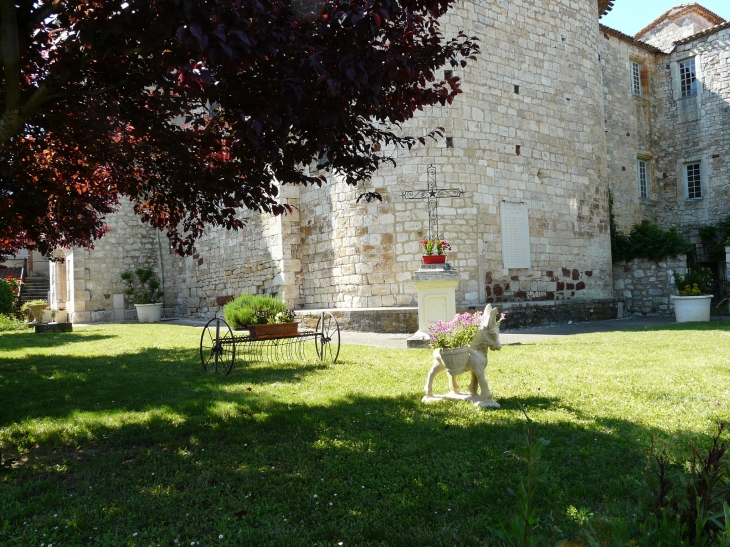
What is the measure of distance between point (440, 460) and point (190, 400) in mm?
2816

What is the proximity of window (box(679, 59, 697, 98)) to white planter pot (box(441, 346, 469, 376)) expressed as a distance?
66.1ft

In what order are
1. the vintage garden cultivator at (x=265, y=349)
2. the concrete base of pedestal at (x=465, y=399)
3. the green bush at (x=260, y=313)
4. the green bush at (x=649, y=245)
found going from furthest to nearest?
the green bush at (x=649, y=245) < the green bush at (x=260, y=313) < the vintage garden cultivator at (x=265, y=349) < the concrete base of pedestal at (x=465, y=399)

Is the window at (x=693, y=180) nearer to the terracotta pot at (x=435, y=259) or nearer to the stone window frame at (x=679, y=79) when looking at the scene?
the stone window frame at (x=679, y=79)

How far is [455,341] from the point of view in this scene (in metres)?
4.69

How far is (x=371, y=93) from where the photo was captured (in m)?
3.88

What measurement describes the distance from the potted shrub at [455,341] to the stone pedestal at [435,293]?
161 inches

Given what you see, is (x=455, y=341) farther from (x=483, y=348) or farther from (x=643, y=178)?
(x=643, y=178)

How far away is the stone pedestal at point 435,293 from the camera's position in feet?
29.2

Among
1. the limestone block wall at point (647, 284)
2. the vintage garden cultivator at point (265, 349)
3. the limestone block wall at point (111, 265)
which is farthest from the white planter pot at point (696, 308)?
the limestone block wall at point (111, 265)

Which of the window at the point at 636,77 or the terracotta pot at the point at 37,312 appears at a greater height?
the window at the point at 636,77

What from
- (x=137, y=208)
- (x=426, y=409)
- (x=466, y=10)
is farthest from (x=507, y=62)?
(x=426, y=409)

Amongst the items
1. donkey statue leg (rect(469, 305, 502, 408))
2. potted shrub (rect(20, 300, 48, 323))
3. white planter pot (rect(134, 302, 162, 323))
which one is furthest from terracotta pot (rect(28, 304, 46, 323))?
donkey statue leg (rect(469, 305, 502, 408))

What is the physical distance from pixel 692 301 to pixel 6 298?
63.2 feet

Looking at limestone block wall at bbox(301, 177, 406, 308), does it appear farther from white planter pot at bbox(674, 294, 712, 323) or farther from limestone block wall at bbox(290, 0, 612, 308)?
white planter pot at bbox(674, 294, 712, 323)
